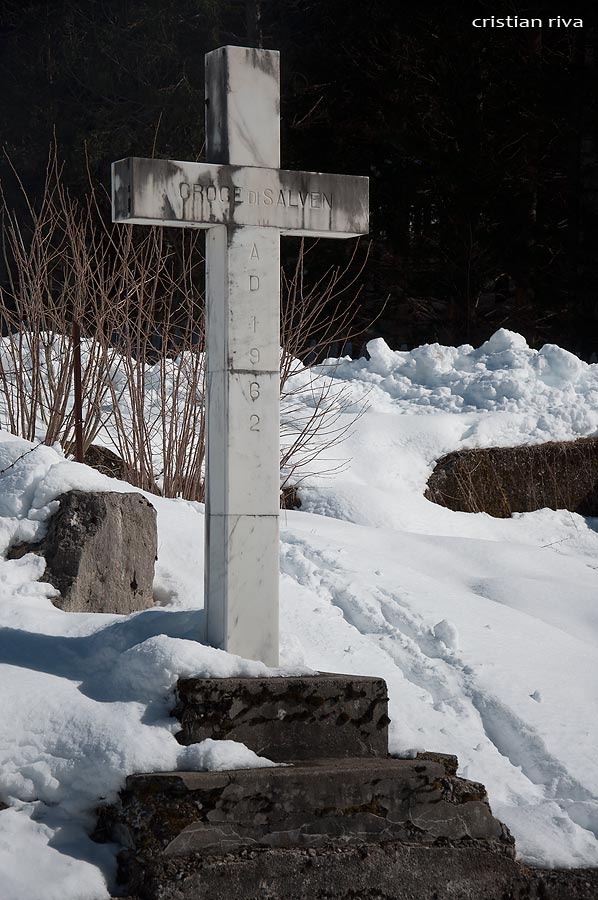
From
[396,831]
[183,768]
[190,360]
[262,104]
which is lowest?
[396,831]

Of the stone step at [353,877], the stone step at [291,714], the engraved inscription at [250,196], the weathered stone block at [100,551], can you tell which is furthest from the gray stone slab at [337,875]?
the engraved inscription at [250,196]

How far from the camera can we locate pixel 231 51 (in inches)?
163

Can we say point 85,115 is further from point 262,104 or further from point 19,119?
point 262,104

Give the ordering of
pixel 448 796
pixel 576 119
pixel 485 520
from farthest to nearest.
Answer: pixel 576 119
pixel 485 520
pixel 448 796

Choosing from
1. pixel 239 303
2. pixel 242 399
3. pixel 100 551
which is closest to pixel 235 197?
pixel 239 303

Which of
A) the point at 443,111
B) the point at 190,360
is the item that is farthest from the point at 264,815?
the point at 443,111

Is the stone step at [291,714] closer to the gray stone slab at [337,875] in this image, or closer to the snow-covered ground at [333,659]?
the snow-covered ground at [333,659]

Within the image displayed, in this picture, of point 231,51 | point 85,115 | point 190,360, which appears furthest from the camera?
point 85,115

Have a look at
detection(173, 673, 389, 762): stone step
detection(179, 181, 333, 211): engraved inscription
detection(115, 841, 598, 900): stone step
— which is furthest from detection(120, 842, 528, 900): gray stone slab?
detection(179, 181, 333, 211): engraved inscription

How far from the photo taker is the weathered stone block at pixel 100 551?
16.1 feet

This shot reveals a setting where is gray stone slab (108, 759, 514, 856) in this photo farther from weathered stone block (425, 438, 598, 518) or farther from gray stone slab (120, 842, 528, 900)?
weathered stone block (425, 438, 598, 518)

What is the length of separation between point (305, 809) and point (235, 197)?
2114 mm

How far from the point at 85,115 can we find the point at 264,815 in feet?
52.1

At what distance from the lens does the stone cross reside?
4.02 m
